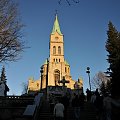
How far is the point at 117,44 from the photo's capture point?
32.2 meters

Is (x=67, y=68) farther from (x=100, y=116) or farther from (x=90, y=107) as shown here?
(x=100, y=116)

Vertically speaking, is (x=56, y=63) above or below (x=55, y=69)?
above

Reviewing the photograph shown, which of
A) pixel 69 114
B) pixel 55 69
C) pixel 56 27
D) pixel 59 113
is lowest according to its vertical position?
pixel 69 114

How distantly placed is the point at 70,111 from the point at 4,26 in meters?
8.36

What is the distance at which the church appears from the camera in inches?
2746

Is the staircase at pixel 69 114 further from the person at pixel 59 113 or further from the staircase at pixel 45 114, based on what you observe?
the person at pixel 59 113

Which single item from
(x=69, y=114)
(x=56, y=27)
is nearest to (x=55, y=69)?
(x=56, y=27)

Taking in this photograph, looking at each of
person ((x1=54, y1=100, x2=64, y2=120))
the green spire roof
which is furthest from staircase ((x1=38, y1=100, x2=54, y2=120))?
the green spire roof

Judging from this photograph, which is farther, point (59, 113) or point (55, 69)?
point (55, 69)

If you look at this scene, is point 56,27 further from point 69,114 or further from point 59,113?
point 59,113

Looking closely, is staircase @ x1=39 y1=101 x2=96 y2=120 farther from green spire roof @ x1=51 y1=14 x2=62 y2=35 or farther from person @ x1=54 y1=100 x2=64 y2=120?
green spire roof @ x1=51 y1=14 x2=62 y2=35

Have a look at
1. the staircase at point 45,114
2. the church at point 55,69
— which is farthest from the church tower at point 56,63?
the staircase at point 45,114

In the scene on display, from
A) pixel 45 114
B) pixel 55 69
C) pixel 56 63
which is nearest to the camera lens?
pixel 45 114

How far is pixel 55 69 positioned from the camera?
234 ft
